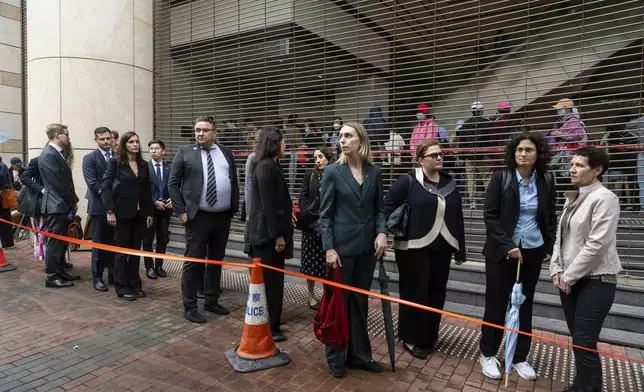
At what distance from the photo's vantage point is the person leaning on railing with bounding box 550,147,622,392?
2920 mm

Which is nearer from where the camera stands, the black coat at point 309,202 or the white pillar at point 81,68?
the black coat at point 309,202

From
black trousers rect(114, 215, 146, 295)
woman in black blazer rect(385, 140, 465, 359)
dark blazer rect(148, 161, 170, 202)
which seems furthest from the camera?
dark blazer rect(148, 161, 170, 202)

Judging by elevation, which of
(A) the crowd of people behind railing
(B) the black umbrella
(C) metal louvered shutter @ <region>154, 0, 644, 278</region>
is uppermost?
(C) metal louvered shutter @ <region>154, 0, 644, 278</region>

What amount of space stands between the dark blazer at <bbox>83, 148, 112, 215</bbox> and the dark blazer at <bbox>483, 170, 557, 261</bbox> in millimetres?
5029

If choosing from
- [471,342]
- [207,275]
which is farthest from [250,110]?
[471,342]

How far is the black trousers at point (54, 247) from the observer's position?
5898 millimetres

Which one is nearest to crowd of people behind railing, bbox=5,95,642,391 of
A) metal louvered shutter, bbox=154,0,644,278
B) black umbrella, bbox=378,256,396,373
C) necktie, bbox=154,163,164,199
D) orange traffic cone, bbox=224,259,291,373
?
black umbrella, bbox=378,256,396,373

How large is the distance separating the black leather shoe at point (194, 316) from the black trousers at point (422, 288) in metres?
2.18

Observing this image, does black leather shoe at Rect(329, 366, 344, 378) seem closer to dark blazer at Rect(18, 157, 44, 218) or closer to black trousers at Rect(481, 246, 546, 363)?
black trousers at Rect(481, 246, 546, 363)

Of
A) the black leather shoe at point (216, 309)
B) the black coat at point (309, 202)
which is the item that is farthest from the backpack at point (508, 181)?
the black leather shoe at point (216, 309)

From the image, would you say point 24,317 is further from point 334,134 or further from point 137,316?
point 334,134

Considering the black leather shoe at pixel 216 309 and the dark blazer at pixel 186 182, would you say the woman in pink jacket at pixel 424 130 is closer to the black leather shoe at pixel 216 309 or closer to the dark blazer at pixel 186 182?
the dark blazer at pixel 186 182

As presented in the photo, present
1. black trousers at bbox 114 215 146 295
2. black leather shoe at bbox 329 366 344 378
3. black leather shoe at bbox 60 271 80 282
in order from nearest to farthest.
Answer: black leather shoe at bbox 329 366 344 378 → black trousers at bbox 114 215 146 295 → black leather shoe at bbox 60 271 80 282

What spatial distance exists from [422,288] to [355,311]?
72 cm
